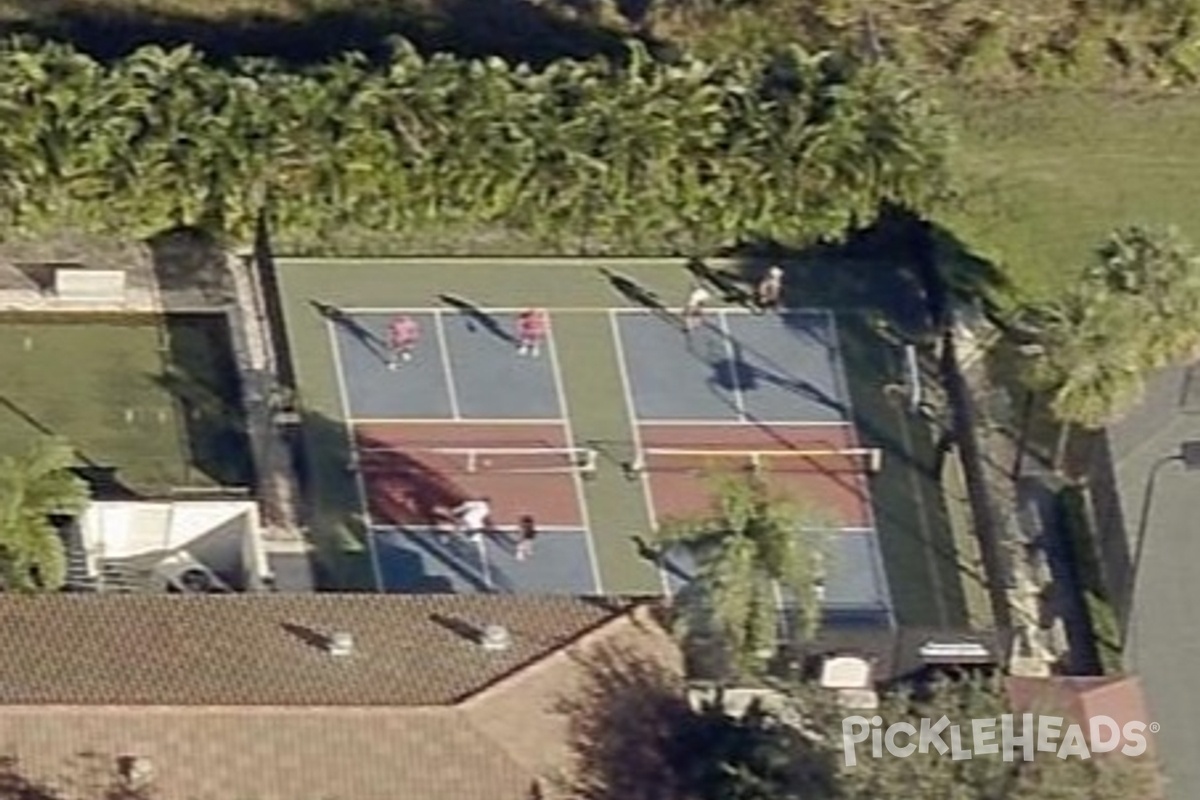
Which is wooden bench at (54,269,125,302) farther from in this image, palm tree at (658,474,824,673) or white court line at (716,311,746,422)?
palm tree at (658,474,824,673)

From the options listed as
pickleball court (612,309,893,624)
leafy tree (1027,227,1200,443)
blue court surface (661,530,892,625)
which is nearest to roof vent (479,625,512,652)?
blue court surface (661,530,892,625)

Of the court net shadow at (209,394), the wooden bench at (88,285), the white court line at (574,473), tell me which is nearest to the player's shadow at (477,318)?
the white court line at (574,473)

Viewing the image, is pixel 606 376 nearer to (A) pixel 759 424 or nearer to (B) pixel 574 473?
(B) pixel 574 473

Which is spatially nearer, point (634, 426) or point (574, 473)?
point (574, 473)

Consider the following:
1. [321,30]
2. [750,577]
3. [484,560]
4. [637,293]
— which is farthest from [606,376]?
[321,30]

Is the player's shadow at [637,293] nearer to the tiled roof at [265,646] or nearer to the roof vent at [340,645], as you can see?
the tiled roof at [265,646]
